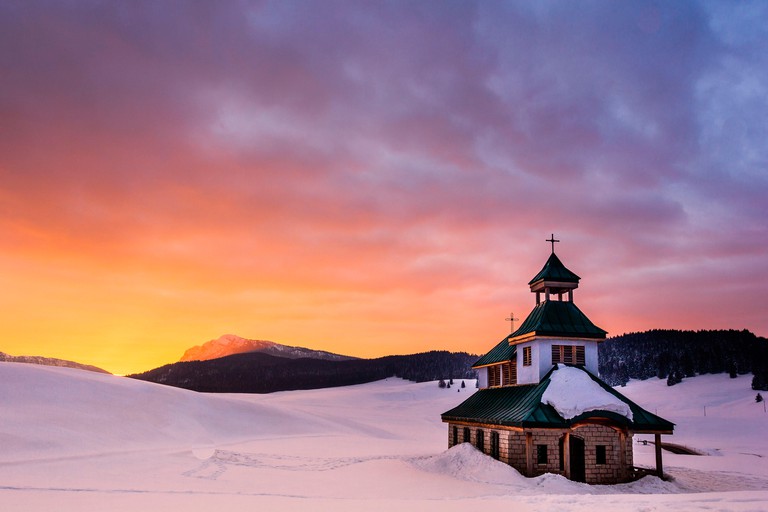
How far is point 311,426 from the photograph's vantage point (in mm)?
62562

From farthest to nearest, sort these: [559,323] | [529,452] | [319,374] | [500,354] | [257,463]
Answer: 1. [319,374]
2. [500,354]
3. [257,463]
4. [559,323]
5. [529,452]

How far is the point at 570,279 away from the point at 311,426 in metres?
36.8

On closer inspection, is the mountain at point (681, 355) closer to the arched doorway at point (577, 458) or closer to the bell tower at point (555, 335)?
the bell tower at point (555, 335)

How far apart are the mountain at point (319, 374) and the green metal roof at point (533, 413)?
434 feet

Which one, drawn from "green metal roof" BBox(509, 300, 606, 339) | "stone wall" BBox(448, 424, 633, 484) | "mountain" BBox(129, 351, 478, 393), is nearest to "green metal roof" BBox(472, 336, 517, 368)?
"green metal roof" BBox(509, 300, 606, 339)

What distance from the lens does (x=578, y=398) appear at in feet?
94.7

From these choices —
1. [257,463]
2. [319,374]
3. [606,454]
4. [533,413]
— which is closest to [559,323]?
[533,413]

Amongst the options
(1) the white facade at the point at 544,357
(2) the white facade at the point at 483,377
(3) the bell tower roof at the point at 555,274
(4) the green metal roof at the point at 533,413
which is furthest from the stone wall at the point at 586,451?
(2) the white facade at the point at 483,377

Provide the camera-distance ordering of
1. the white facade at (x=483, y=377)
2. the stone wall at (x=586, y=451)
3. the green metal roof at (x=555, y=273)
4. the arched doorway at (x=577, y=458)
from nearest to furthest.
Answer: the stone wall at (x=586, y=451), the arched doorway at (x=577, y=458), the green metal roof at (x=555, y=273), the white facade at (x=483, y=377)

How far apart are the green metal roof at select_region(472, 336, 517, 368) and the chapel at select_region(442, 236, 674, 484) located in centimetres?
19

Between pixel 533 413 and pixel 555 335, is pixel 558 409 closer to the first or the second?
pixel 533 413

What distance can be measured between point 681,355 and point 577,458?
121m

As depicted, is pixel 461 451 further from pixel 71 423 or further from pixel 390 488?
pixel 71 423

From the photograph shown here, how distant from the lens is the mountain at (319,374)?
559 feet
